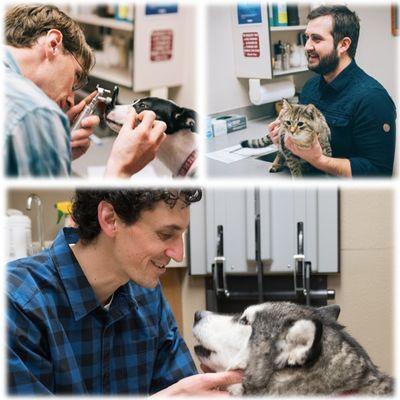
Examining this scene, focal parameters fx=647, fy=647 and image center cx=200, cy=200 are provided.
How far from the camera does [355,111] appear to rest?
1.21 meters

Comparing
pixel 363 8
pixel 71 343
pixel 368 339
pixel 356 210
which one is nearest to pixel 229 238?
pixel 356 210

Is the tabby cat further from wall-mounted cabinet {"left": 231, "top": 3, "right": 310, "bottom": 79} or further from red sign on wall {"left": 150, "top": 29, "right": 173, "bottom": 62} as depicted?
red sign on wall {"left": 150, "top": 29, "right": 173, "bottom": 62}

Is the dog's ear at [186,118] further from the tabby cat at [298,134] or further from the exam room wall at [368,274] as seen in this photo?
the exam room wall at [368,274]

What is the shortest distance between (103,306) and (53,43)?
0.54 m

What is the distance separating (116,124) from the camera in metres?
1.21

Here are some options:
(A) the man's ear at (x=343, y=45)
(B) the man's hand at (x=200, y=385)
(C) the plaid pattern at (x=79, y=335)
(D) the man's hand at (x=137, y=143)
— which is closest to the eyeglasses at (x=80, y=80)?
(D) the man's hand at (x=137, y=143)

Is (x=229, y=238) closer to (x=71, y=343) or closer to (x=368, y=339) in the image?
(x=368, y=339)

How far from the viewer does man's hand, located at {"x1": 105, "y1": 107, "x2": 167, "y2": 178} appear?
47.3 inches

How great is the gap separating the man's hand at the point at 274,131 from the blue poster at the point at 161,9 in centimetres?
28

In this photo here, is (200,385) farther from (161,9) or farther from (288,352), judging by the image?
(161,9)

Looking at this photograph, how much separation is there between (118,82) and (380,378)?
74cm

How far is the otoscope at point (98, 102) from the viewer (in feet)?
3.91

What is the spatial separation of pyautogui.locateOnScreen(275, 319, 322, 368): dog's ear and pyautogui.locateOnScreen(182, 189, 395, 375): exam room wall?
36cm

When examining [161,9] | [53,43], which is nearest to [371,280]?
[161,9]
